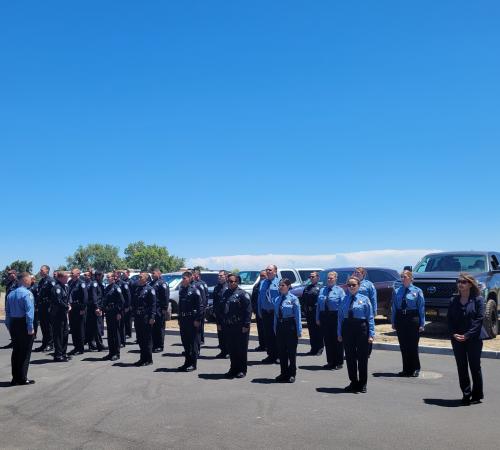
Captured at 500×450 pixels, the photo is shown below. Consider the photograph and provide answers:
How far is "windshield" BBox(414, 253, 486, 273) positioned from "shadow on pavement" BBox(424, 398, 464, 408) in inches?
319

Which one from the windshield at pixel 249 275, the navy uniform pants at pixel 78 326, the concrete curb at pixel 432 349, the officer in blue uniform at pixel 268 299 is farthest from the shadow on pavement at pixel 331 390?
the windshield at pixel 249 275

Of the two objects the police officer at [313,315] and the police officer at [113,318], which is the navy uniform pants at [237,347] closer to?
the police officer at [313,315]

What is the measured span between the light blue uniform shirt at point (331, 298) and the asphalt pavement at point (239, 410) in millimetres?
1201

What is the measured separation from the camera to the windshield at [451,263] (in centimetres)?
1579

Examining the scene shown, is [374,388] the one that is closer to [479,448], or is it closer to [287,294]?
[287,294]

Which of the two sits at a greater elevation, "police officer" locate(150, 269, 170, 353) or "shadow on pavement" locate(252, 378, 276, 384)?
"police officer" locate(150, 269, 170, 353)

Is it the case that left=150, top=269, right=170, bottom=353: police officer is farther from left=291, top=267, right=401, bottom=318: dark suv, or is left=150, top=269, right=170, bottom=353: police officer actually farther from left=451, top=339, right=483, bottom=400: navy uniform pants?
left=451, top=339, right=483, bottom=400: navy uniform pants

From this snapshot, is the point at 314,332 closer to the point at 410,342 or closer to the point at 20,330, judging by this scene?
the point at 410,342

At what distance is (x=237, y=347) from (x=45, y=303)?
572 centimetres

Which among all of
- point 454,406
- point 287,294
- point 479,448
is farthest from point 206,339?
A: point 479,448

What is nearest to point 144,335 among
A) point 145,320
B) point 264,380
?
point 145,320

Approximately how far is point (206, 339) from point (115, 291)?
14.2ft

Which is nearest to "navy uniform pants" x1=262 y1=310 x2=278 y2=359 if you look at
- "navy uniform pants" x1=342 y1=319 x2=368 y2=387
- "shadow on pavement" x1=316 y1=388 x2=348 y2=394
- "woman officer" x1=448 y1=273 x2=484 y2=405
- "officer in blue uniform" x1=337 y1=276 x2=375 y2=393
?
"shadow on pavement" x1=316 y1=388 x2=348 y2=394

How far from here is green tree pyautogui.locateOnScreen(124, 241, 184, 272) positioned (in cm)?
13912
